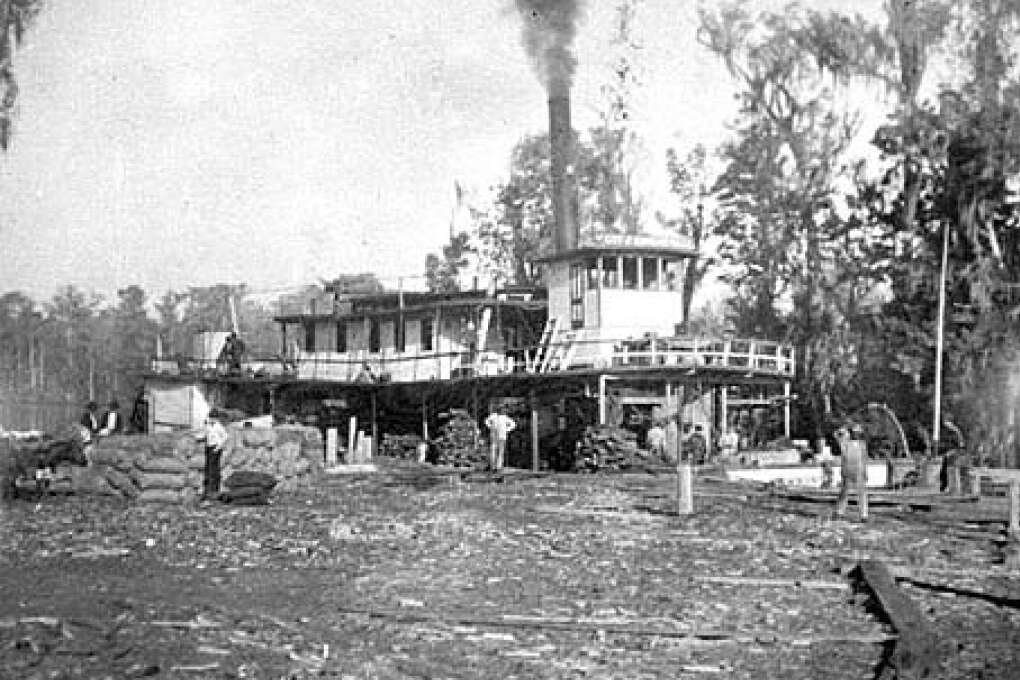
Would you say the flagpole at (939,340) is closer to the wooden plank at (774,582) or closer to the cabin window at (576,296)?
the cabin window at (576,296)

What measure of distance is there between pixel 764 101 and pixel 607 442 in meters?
19.0

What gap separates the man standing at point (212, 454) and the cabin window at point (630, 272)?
17.3 m

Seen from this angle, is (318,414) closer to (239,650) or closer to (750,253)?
(750,253)

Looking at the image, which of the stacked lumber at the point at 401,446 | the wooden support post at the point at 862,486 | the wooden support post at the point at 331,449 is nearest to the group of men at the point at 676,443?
the wooden support post at the point at 331,449

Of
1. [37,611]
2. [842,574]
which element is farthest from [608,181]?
[37,611]

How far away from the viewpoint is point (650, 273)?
36.6 metres

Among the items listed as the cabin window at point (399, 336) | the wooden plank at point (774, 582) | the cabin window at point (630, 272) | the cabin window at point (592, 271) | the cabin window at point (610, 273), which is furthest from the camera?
the cabin window at point (399, 336)

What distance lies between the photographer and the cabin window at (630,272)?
119 feet

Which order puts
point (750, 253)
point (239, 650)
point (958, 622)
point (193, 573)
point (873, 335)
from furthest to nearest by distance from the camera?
point (750, 253) < point (873, 335) < point (193, 573) < point (958, 622) < point (239, 650)

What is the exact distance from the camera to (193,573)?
44.1ft

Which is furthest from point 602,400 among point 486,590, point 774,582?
point 486,590

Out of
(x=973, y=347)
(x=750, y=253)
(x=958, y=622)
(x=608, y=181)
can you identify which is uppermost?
(x=608, y=181)

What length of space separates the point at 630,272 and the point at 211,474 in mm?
17913

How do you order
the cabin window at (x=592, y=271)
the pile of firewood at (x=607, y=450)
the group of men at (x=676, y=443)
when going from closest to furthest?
the pile of firewood at (x=607, y=450) → the group of men at (x=676, y=443) → the cabin window at (x=592, y=271)
